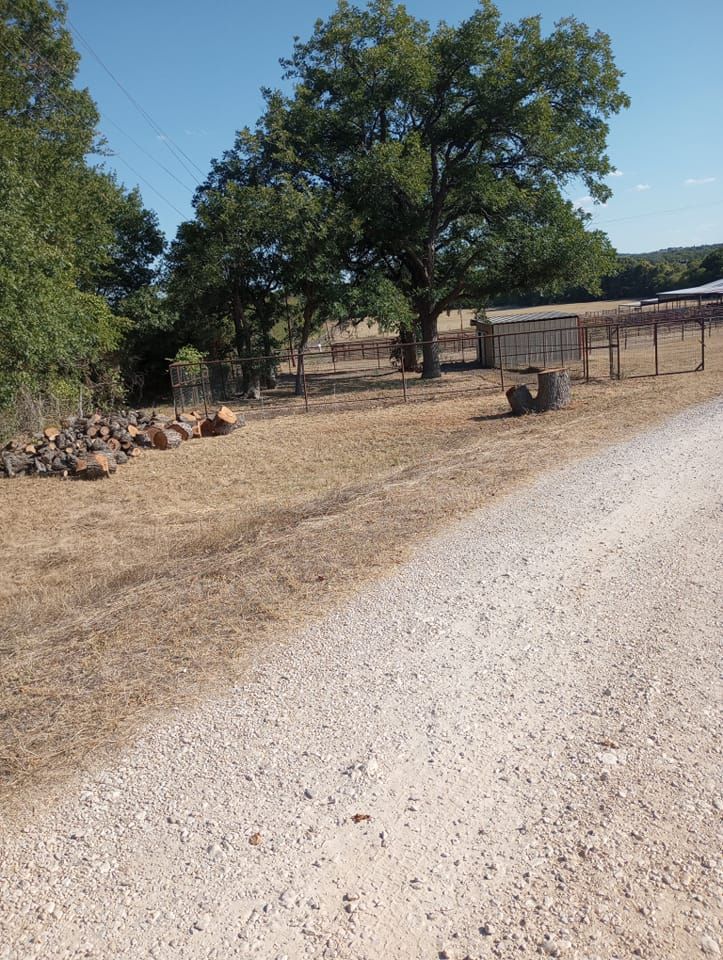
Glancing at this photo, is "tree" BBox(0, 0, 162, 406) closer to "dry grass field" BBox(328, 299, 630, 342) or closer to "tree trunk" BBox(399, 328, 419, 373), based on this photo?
"tree trunk" BBox(399, 328, 419, 373)

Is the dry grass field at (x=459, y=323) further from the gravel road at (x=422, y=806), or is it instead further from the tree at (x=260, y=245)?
the gravel road at (x=422, y=806)

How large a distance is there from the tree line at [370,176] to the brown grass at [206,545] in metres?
9.25

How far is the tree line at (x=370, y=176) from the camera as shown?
2488 centimetres

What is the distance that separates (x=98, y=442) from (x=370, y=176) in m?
13.7

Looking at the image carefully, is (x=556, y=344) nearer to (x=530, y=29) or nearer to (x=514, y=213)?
(x=514, y=213)

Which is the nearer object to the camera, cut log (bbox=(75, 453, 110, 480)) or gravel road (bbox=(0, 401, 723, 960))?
gravel road (bbox=(0, 401, 723, 960))

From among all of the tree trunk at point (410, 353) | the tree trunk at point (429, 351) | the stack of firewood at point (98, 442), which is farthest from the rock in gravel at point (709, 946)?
the tree trunk at point (410, 353)

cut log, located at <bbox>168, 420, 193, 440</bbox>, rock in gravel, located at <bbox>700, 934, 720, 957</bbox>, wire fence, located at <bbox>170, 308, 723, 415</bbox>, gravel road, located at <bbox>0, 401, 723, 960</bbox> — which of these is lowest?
rock in gravel, located at <bbox>700, 934, 720, 957</bbox>

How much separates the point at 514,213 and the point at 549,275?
2488 millimetres

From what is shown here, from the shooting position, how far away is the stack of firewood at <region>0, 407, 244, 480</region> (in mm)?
15477

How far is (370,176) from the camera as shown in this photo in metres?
24.8

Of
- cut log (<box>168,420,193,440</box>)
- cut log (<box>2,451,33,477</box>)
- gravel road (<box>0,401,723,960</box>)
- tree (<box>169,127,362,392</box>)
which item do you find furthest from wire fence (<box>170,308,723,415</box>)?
gravel road (<box>0,401,723,960</box>)

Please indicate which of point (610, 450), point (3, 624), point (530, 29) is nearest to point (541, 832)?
point (3, 624)

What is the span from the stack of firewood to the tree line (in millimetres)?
4883
